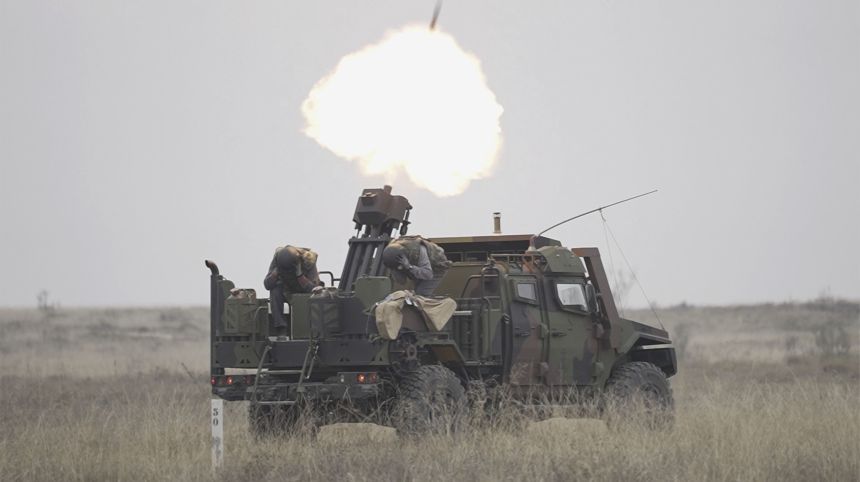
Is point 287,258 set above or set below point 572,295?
above

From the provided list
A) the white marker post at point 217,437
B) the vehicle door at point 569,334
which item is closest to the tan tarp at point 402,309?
the white marker post at point 217,437

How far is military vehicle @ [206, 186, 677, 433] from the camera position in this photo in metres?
16.9

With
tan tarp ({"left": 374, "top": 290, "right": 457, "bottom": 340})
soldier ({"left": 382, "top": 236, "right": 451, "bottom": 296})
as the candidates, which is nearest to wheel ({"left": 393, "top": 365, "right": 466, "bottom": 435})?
tan tarp ({"left": 374, "top": 290, "right": 457, "bottom": 340})

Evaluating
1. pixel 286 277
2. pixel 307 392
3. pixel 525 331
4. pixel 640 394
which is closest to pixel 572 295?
pixel 525 331

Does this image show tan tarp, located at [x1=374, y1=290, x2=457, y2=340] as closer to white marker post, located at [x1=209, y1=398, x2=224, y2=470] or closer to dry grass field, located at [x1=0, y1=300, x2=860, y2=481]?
dry grass field, located at [x1=0, y1=300, x2=860, y2=481]

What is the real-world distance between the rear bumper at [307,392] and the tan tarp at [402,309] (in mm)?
573

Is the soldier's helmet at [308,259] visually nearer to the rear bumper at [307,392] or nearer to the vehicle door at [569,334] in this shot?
the rear bumper at [307,392]

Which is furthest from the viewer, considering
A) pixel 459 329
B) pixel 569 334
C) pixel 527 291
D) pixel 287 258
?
pixel 569 334

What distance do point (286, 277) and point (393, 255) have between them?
1.17 m

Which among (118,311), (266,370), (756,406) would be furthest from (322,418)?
(118,311)

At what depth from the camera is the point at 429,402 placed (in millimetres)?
16797

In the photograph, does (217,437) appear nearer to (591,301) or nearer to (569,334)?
(569,334)

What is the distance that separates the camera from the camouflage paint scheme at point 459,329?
1692 cm

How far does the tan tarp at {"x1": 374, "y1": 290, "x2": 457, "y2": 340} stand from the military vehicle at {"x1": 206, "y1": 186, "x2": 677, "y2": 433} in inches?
2.5
